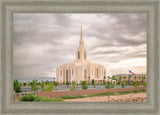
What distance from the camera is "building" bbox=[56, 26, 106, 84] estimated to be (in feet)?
15.1

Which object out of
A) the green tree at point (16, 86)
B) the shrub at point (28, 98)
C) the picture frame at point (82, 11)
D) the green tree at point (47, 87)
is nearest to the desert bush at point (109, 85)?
the picture frame at point (82, 11)

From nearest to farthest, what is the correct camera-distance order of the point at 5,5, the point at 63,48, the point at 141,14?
the point at 5,5 → the point at 141,14 → the point at 63,48

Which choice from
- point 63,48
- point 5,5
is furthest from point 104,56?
point 5,5

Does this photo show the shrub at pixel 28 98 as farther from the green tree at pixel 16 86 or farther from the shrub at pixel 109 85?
the shrub at pixel 109 85

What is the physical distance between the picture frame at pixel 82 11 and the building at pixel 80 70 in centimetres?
87

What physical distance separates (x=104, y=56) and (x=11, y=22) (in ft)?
8.66

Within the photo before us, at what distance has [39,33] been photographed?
4504 millimetres

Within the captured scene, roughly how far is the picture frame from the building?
0.87 metres

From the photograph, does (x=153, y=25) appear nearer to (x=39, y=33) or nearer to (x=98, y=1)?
(x=98, y=1)

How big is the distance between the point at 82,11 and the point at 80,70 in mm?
1745

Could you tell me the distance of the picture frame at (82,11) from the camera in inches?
157

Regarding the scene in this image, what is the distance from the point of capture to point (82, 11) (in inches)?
165

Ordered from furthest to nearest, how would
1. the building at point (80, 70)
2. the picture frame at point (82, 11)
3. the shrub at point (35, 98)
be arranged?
the building at point (80, 70), the shrub at point (35, 98), the picture frame at point (82, 11)

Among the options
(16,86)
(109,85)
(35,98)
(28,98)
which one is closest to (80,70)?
(109,85)
